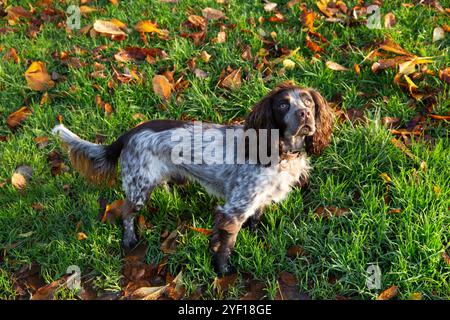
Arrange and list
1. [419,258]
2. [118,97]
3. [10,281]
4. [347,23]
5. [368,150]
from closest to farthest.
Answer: [419,258], [10,281], [368,150], [118,97], [347,23]

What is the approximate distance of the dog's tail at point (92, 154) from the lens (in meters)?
3.78

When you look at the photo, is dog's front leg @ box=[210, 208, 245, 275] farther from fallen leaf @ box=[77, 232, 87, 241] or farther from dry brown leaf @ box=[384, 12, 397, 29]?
dry brown leaf @ box=[384, 12, 397, 29]

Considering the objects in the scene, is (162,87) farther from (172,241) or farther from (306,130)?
(306,130)

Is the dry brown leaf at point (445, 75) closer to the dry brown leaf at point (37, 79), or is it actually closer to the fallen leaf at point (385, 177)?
the fallen leaf at point (385, 177)

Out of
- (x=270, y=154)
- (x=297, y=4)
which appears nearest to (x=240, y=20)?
(x=297, y=4)

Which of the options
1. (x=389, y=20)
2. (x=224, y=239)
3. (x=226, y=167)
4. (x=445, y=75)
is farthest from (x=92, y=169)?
(x=389, y=20)

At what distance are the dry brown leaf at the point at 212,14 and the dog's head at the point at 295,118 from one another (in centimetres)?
241

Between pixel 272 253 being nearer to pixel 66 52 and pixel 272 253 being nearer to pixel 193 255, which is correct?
pixel 193 255

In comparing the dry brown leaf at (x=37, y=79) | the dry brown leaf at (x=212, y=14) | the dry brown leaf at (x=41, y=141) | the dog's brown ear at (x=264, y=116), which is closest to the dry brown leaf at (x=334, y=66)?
the dog's brown ear at (x=264, y=116)

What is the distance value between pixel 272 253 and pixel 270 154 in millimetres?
734

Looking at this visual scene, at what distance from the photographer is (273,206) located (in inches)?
142

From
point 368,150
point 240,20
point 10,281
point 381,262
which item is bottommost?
point 10,281

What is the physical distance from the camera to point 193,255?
340cm

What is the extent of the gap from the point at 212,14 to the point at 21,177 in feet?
9.47
